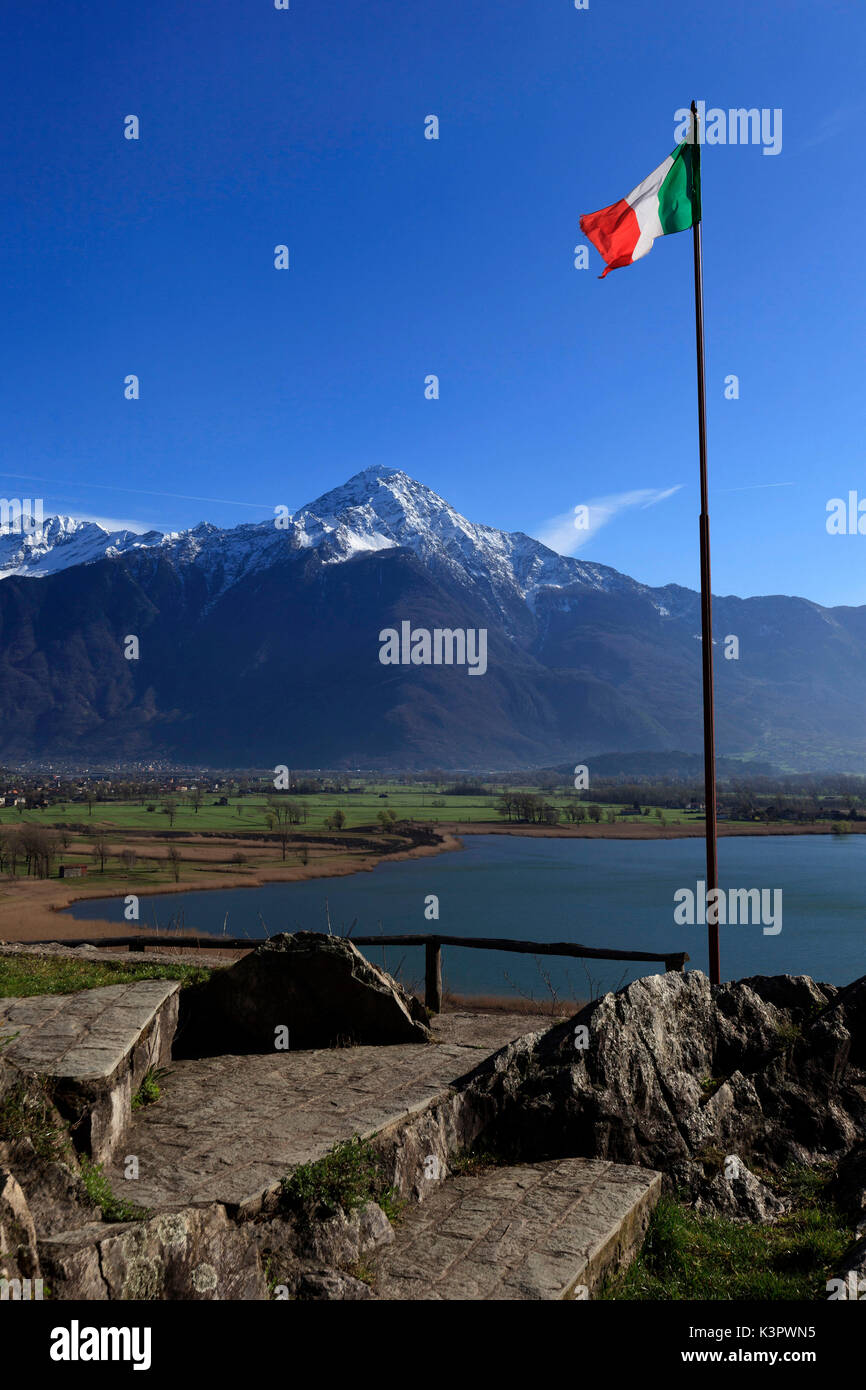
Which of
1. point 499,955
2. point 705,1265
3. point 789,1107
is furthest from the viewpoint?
point 499,955

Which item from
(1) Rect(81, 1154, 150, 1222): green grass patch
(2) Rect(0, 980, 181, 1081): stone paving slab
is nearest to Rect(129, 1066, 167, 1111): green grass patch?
(2) Rect(0, 980, 181, 1081): stone paving slab

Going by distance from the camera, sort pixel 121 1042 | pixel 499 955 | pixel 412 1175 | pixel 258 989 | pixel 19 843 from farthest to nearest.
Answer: pixel 19 843 < pixel 499 955 < pixel 258 989 < pixel 121 1042 < pixel 412 1175

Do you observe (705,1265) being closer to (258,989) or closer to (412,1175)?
(412,1175)

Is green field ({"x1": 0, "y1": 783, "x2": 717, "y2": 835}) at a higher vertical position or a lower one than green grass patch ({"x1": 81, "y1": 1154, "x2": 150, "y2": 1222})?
lower

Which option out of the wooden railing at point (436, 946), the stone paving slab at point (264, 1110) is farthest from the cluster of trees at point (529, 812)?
the stone paving slab at point (264, 1110)

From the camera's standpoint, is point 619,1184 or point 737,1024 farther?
point 737,1024

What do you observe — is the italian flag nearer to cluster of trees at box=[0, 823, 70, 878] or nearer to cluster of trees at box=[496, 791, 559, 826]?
cluster of trees at box=[0, 823, 70, 878]
